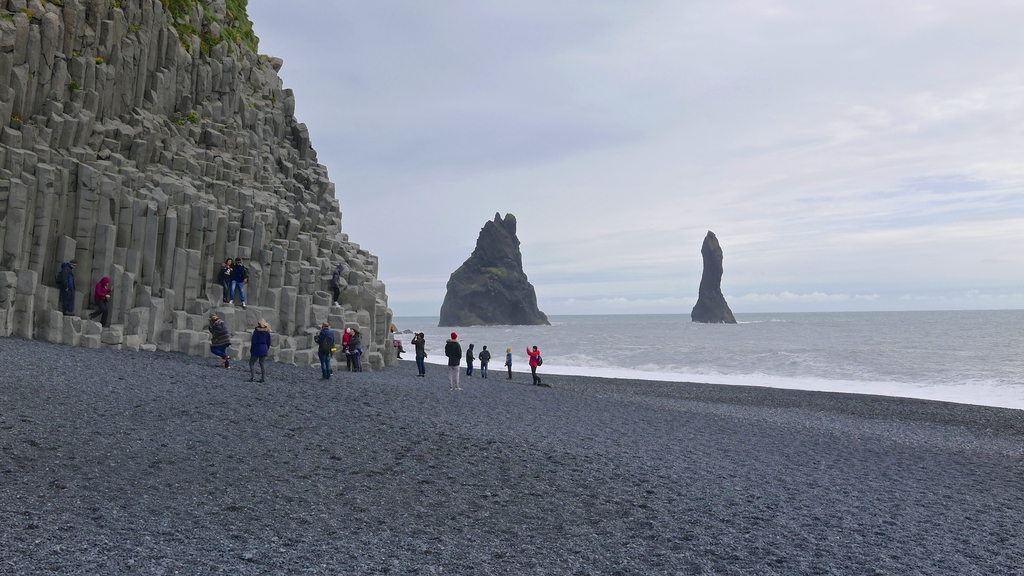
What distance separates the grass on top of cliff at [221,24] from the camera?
2759cm

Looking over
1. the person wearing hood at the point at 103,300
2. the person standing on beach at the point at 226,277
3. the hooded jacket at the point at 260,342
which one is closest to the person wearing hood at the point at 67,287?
the person wearing hood at the point at 103,300

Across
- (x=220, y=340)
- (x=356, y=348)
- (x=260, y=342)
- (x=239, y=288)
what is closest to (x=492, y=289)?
(x=356, y=348)

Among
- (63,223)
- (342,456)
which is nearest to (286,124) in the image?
(63,223)

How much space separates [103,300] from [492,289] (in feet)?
509

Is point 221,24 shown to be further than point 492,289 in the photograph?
No

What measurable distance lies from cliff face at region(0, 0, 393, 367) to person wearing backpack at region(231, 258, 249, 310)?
1.42 ft

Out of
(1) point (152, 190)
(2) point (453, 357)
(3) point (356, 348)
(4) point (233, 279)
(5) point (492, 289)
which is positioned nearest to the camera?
(2) point (453, 357)

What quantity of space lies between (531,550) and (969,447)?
15.9 meters

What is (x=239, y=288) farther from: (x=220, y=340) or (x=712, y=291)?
(x=712, y=291)

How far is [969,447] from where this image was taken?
1784 centimetres

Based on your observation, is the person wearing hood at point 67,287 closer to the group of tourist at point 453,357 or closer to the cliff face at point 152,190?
the cliff face at point 152,190

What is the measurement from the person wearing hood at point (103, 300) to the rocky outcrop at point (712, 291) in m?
184

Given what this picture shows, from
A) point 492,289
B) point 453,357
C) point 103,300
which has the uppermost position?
point 492,289

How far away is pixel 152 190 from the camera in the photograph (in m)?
23.4
